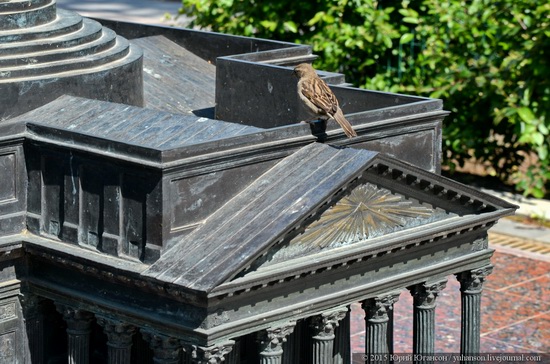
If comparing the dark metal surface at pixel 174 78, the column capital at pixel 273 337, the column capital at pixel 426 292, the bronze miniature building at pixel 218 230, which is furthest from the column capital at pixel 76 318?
the dark metal surface at pixel 174 78

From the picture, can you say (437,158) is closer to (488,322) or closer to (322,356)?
(322,356)

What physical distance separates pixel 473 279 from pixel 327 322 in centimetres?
260

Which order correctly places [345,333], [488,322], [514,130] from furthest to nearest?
[514,130] < [488,322] < [345,333]

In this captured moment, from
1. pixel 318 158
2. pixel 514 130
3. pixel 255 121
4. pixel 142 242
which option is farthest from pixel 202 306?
pixel 514 130

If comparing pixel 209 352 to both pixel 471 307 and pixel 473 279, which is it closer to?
pixel 473 279

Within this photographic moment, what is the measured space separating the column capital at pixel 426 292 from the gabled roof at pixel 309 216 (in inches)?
31.6

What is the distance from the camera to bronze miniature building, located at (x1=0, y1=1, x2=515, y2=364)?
16.8 meters

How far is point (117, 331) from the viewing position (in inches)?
694

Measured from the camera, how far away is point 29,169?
720 inches

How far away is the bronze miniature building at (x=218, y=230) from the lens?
16812mm

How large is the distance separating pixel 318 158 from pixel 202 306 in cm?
243

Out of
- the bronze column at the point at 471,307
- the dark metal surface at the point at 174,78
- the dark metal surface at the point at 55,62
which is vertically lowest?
the bronze column at the point at 471,307

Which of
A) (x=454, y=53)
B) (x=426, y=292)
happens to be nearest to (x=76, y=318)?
(x=426, y=292)

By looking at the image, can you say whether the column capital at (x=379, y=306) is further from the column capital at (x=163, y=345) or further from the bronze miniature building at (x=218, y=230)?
the column capital at (x=163, y=345)
